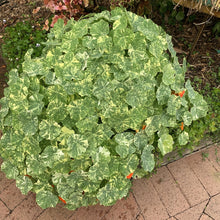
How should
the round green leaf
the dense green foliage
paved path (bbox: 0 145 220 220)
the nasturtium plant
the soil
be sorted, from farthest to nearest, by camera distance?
the dense green foliage → the soil → paved path (bbox: 0 145 220 220) → the round green leaf → the nasturtium plant

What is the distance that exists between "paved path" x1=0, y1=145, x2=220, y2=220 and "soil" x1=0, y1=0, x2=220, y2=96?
107 cm

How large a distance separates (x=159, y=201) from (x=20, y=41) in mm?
2692

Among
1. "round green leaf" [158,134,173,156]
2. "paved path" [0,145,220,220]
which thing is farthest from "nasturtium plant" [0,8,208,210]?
"paved path" [0,145,220,220]

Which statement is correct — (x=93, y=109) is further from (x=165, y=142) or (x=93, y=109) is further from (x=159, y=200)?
(x=159, y=200)

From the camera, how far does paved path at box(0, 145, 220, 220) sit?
2.43 m

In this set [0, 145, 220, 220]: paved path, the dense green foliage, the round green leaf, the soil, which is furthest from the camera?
the dense green foliage

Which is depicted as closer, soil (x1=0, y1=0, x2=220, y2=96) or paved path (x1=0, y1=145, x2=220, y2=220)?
paved path (x1=0, y1=145, x2=220, y2=220)

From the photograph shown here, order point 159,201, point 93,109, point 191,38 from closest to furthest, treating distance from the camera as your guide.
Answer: point 93,109
point 159,201
point 191,38

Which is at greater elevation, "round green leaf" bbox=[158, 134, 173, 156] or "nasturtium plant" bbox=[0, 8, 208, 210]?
"nasturtium plant" bbox=[0, 8, 208, 210]

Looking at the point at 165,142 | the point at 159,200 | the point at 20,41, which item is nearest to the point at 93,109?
the point at 165,142

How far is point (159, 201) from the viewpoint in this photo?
251cm

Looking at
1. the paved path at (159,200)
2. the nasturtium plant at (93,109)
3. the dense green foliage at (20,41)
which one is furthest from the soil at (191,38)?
the nasturtium plant at (93,109)

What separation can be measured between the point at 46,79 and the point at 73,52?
27 centimetres

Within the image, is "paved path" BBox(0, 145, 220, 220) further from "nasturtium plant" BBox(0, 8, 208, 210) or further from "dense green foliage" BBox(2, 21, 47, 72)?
"dense green foliage" BBox(2, 21, 47, 72)
